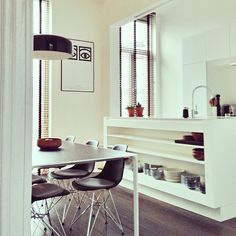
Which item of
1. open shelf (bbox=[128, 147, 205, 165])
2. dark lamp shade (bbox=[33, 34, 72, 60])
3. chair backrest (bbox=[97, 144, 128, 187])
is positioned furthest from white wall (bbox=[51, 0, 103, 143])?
chair backrest (bbox=[97, 144, 128, 187])

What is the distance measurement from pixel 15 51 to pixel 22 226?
1.36 ft

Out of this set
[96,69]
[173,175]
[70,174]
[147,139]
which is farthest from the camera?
[96,69]

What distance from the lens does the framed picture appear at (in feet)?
17.7

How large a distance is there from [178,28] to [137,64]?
1.21 m

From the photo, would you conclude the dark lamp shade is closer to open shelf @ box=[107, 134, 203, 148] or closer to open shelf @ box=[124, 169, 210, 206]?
open shelf @ box=[107, 134, 203, 148]

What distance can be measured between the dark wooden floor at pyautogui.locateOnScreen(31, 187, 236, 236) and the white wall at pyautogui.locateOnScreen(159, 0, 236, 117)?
3.27 m

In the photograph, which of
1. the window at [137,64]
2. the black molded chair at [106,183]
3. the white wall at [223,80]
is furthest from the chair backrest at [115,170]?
the window at [137,64]

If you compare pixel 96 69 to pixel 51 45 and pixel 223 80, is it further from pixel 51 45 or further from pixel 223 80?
pixel 51 45

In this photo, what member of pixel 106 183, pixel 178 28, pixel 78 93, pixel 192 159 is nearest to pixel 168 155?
pixel 192 159

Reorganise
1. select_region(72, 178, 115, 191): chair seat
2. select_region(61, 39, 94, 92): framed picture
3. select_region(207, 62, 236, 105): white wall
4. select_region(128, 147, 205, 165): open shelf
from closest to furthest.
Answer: select_region(72, 178, 115, 191): chair seat, select_region(128, 147, 205, 165): open shelf, select_region(207, 62, 236, 105): white wall, select_region(61, 39, 94, 92): framed picture

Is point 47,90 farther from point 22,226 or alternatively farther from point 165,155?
point 22,226

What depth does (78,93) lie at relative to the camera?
555cm

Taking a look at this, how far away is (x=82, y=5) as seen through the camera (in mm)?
5633

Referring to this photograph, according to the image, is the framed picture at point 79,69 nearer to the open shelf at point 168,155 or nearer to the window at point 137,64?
the window at point 137,64
